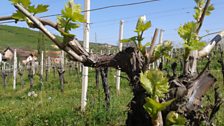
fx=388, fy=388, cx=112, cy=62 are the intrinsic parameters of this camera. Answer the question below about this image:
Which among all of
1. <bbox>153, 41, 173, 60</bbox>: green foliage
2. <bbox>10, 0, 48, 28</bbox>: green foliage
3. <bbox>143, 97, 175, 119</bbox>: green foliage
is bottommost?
<bbox>143, 97, 175, 119</bbox>: green foliage

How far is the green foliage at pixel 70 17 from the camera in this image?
120 cm

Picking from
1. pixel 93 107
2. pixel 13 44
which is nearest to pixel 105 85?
pixel 93 107

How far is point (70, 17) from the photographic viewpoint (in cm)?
122

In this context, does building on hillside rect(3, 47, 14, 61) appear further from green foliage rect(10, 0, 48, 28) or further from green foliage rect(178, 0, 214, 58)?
green foliage rect(178, 0, 214, 58)

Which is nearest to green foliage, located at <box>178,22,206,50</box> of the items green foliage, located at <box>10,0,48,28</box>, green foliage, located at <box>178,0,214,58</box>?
green foliage, located at <box>178,0,214,58</box>

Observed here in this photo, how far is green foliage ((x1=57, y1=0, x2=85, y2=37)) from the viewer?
1.20 meters

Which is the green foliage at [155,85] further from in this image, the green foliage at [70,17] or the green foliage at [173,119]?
the green foliage at [70,17]

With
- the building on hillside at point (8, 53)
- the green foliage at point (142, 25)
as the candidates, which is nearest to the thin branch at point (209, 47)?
the green foliage at point (142, 25)

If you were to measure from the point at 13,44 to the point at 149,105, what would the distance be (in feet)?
198

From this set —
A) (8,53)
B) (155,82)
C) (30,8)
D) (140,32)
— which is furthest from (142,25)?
(8,53)

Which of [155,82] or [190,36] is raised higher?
[190,36]

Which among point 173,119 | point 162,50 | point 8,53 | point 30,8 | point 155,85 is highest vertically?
point 8,53

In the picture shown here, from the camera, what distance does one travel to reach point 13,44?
5956cm

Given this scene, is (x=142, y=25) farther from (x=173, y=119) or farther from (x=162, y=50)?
(x=173, y=119)
